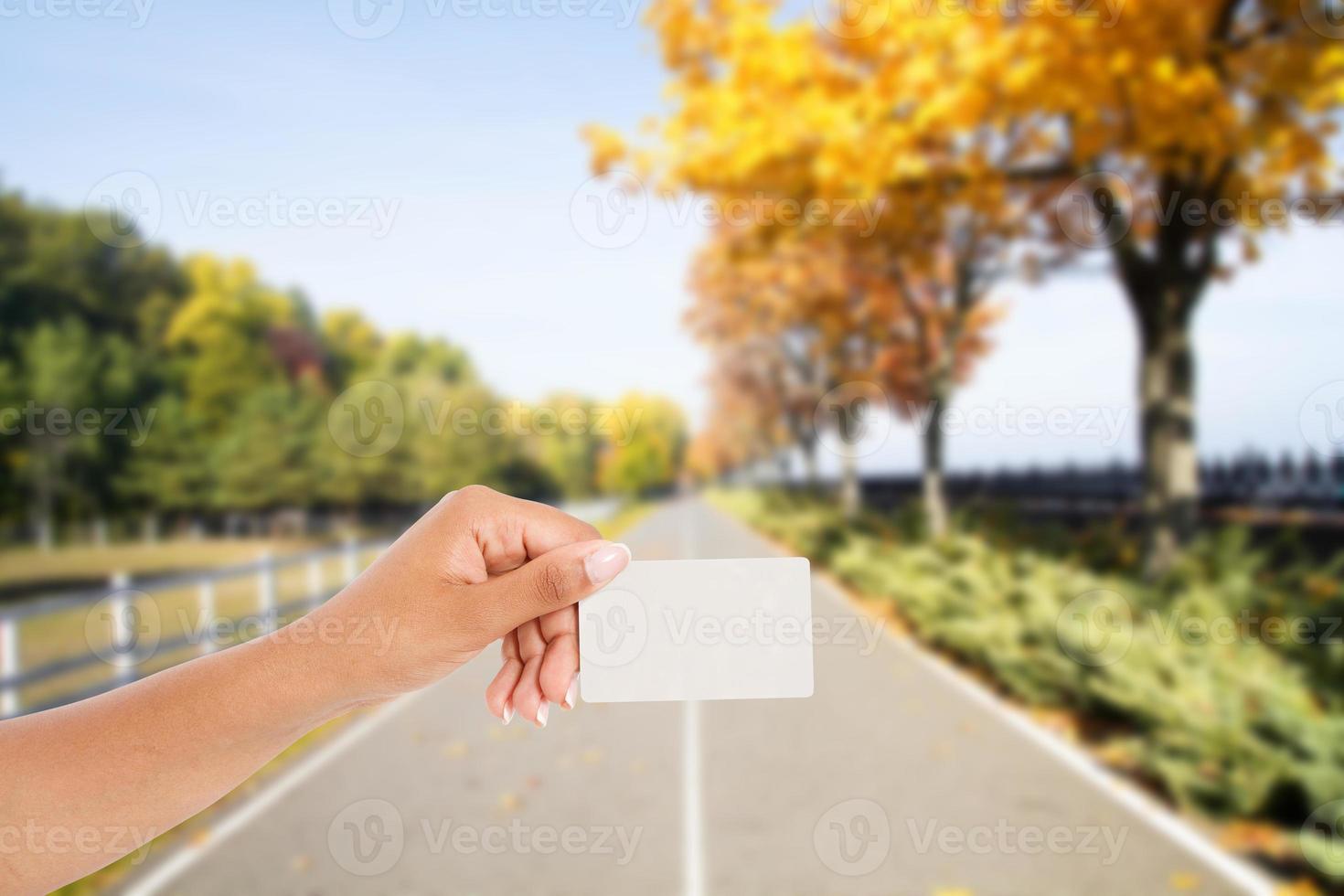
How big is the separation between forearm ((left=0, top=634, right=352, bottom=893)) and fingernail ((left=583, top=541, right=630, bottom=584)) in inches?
18.3

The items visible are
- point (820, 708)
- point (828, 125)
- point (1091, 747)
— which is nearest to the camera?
point (1091, 747)

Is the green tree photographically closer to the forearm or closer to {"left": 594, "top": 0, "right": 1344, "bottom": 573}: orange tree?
{"left": 594, "top": 0, "right": 1344, "bottom": 573}: orange tree

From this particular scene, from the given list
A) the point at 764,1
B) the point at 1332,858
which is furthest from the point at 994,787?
the point at 764,1

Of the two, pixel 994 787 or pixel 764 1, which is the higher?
pixel 764 1

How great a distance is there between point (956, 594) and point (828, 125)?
544 cm

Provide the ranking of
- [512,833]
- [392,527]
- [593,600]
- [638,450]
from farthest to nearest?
[638,450] < [392,527] < [512,833] < [593,600]

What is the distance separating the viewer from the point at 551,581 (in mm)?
1562

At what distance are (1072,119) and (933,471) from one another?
10.2 metres

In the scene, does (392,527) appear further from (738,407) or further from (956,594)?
(956,594)

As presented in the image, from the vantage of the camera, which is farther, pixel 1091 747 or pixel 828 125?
pixel 828 125

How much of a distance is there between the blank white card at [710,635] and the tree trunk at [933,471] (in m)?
16.2

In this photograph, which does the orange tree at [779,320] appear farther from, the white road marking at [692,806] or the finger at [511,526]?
the finger at [511,526]

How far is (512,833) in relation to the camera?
5.00 m

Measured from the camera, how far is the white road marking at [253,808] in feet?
14.7
